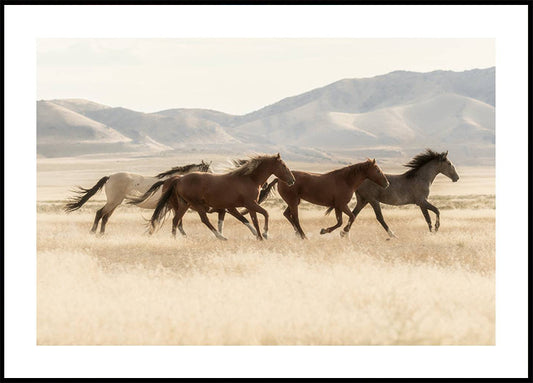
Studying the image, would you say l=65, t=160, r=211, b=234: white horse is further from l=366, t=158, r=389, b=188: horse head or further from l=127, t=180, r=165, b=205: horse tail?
l=366, t=158, r=389, b=188: horse head

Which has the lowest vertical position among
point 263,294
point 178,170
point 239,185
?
point 263,294

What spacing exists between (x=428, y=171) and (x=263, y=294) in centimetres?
858

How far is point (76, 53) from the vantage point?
7975cm

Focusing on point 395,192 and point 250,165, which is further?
point 395,192

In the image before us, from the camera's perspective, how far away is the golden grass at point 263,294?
6.70 meters

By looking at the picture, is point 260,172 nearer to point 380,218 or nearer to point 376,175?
point 376,175

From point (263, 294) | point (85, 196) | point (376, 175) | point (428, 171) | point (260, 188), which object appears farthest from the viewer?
point (85, 196)

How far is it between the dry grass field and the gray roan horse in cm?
177

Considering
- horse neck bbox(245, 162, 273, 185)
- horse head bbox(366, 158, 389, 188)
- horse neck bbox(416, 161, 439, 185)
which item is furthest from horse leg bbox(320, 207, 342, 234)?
horse neck bbox(416, 161, 439, 185)

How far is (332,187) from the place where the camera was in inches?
537

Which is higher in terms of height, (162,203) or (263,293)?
(162,203)

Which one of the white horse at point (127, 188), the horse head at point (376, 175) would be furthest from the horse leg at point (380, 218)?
the white horse at point (127, 188)

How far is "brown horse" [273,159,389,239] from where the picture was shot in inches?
536

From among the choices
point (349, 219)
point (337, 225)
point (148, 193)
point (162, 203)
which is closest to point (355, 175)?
point (349, 219)
